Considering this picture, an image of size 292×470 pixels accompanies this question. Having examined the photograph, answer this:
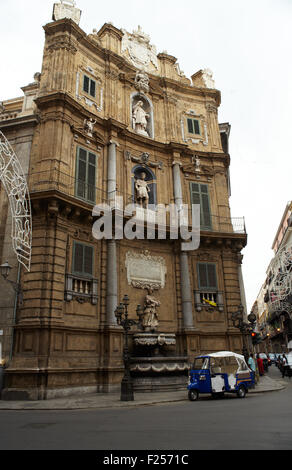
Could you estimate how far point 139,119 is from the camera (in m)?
22.7

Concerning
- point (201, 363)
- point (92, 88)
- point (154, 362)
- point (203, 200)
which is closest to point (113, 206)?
point (203, 200)

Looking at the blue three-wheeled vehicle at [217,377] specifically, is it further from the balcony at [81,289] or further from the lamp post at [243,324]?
the balcony at [81,289]

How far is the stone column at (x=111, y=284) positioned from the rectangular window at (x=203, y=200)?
6.52 metres

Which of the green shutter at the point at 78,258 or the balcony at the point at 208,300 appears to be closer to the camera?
the green shutter at the point at 78,258

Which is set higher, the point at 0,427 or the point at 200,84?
the point at 200,84

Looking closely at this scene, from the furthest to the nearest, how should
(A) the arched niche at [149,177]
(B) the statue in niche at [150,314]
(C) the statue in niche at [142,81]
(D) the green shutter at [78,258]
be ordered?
(C) the statue in niche at [142,81] → (A) the arched niche at [149,177] → (B) the statue in niche at [150,314] → (D) the green shutter at [78,258]

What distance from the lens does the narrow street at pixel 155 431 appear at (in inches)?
Result: 217

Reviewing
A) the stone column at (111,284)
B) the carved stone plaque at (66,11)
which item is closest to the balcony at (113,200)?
the stone column at (111,284)

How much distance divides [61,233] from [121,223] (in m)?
3.43

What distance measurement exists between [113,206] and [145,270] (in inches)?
151

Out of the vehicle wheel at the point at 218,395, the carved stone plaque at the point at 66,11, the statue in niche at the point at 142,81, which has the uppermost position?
the carved stone plaque at the point at 66,11
